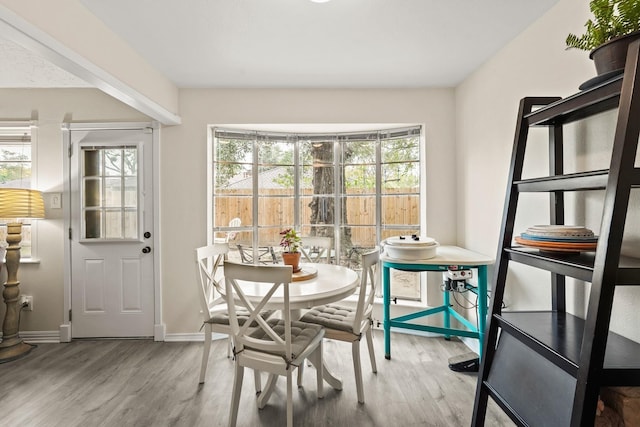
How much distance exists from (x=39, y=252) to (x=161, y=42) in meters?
2.32

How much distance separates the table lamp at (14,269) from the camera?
8.58 feet

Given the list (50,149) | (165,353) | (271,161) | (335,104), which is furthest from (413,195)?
(50,149)

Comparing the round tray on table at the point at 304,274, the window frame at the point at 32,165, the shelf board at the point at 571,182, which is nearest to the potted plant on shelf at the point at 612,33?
the shelf board at the point at 571,182

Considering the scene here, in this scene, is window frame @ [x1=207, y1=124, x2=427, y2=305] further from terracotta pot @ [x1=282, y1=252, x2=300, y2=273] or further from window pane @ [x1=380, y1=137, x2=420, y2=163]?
terracotta pot @ [x1=282, y1=252, x2=300, y2=273]

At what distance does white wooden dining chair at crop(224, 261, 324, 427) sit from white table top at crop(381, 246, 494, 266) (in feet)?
3.04

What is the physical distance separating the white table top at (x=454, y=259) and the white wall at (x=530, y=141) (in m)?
Result: 0.15

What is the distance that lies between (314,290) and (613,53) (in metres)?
1.67

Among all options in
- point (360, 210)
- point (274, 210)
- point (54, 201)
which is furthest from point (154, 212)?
point (360, 210)

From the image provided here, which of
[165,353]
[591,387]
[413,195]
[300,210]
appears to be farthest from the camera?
[300,210]

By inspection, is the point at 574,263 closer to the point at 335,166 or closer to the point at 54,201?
the point at 335,166

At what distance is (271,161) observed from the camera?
3.40m

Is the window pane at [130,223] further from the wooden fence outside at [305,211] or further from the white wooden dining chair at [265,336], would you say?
the white wooden dining chair at [265,336]

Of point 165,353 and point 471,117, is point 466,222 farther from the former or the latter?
point 165,353

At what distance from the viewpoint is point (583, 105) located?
1233mm
